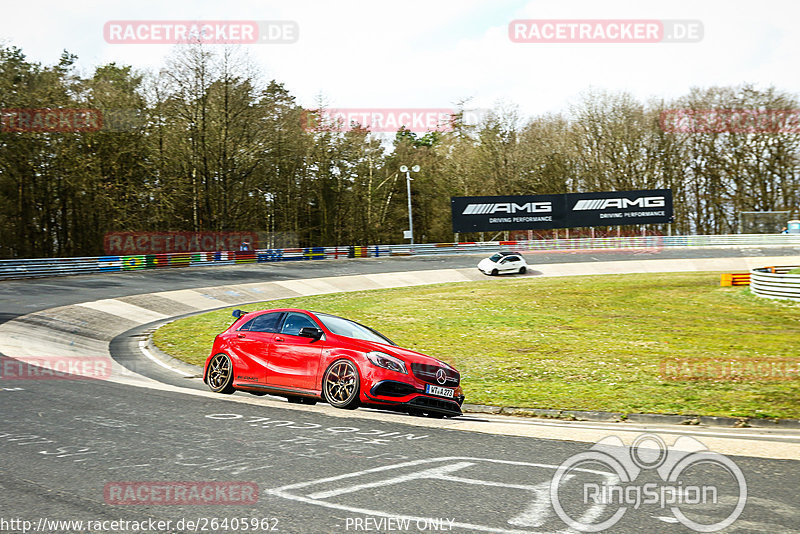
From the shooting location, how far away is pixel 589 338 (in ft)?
67.2

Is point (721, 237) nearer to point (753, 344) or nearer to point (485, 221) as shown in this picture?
point (485, 221)

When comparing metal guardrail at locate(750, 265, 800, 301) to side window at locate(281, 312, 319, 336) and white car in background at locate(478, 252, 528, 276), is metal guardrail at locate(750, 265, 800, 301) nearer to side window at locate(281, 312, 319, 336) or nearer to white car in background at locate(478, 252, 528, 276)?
white car in background at locate(478, 252, 528, 276)

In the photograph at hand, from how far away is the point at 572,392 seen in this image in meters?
13.1

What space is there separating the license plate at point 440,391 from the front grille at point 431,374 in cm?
8

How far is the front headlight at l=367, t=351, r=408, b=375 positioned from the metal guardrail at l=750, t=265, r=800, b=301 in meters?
22.4

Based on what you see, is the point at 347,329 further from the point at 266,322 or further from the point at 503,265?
the point at 503,265

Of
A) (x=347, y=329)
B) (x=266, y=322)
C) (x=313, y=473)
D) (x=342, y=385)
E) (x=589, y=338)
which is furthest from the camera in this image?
(x=589, y=338)

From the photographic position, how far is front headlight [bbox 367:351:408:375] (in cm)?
1009

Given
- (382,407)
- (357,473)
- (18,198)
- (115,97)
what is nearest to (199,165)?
(115,97)

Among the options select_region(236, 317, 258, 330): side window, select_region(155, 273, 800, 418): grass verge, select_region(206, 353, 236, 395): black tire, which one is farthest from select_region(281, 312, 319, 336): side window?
select_region(155, 273, 800, 418): grass verge

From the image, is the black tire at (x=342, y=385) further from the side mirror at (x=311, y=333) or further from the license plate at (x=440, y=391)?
the license plate at (x=440, y=391)

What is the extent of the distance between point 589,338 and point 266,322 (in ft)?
38.4

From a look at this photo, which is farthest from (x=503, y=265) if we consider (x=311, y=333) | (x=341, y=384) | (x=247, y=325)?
(x=341, y=384)

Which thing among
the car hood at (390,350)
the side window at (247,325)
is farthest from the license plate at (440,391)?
the side window at (247,325)
